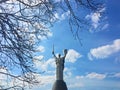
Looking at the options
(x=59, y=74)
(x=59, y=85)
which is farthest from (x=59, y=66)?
(x=59, y=85)

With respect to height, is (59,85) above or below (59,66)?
below

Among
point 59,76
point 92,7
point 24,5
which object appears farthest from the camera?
point 59,76

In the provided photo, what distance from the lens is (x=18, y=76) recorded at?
31.3 ft

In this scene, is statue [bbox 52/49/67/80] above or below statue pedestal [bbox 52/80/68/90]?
above

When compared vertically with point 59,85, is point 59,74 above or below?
above

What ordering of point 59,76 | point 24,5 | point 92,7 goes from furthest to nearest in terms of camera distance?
1. point 59,76
2. point 24,5
3. point 92,7

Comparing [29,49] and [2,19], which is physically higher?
[2,19]

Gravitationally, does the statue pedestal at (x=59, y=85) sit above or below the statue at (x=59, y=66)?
below

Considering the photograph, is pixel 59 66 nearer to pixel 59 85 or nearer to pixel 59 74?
pixel 59 74

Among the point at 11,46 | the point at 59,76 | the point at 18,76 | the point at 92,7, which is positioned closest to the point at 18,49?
the point at 11,46

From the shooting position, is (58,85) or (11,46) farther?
(58,85)

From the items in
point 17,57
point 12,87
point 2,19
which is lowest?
point 12,87

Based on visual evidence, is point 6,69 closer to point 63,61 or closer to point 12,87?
point 12,87

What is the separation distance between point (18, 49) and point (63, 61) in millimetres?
14327
